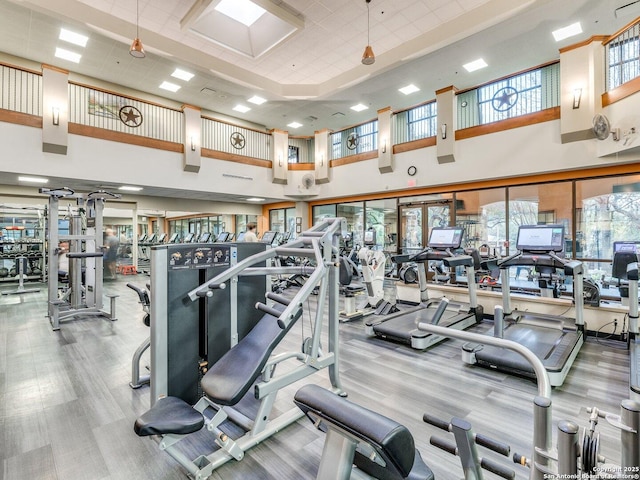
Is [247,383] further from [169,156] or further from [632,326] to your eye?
[169,156]

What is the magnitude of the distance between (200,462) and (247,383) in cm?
51

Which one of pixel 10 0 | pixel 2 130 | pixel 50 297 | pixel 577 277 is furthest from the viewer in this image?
pixel 2 130

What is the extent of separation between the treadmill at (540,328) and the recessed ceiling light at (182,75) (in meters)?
8.46

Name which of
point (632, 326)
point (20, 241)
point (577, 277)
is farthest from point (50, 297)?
point (632, 326)

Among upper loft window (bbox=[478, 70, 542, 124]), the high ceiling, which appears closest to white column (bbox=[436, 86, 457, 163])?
the high ceiling

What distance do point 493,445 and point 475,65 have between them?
8867 millimetres

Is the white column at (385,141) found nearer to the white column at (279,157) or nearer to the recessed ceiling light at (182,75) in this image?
the white column at (279,157)

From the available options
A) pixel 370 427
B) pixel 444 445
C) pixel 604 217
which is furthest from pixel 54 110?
pixel 604 217

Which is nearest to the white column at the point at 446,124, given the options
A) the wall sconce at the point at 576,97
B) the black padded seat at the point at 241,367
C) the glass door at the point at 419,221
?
the glass door at the point at 419,221

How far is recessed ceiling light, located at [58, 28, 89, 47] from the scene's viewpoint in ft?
22.4

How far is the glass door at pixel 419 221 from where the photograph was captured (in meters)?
8.48

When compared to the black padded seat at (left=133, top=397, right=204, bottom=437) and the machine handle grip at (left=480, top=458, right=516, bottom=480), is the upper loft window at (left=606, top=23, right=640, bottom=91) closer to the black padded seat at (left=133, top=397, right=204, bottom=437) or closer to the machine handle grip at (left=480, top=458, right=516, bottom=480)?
the machine handle grip at (left=480, top=458, right=516, bottom=480)

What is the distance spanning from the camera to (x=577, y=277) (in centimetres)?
407

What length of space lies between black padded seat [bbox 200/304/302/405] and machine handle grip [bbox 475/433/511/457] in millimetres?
1190
